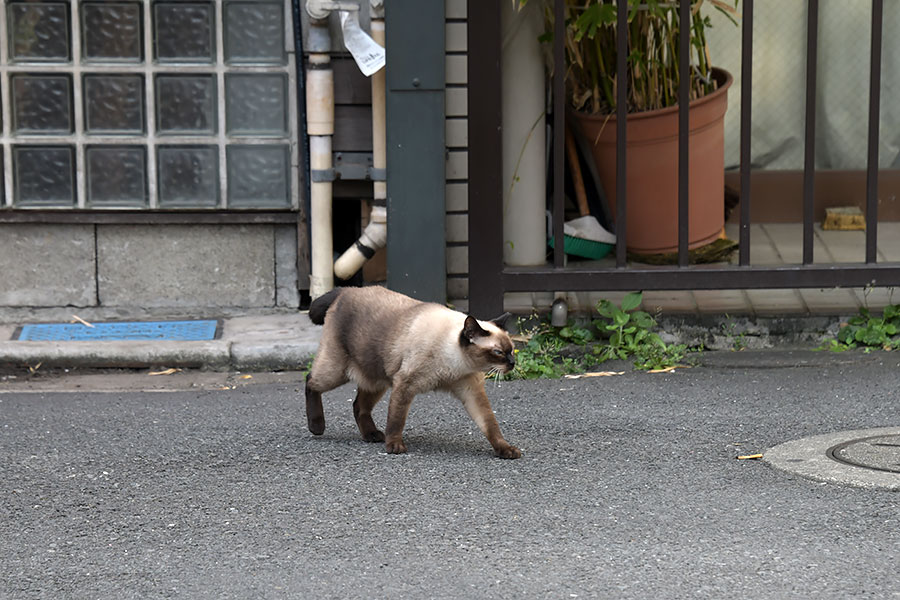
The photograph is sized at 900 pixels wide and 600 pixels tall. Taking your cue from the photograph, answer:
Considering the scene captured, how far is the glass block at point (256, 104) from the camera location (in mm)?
7770

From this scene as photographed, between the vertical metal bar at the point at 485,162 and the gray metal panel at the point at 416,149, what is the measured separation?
224 mm

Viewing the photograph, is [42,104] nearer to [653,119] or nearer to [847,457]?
[653,119]

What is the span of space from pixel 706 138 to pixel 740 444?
110 inches

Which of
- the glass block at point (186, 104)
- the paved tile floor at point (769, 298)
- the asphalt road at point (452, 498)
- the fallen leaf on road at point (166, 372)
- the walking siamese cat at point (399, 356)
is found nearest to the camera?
the asphalt road at point (452, 498)

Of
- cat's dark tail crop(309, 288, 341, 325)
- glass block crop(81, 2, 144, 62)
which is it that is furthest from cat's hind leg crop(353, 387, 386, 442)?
glass block crop(81, 2, 144, 62)

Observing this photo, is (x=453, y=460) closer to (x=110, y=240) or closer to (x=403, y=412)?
(x=403, y=412)

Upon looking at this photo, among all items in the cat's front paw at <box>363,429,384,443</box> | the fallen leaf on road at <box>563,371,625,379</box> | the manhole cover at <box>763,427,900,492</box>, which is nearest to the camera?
the manhole cover at <box>763,427,900,492</box>

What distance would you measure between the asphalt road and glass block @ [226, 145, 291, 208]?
1.49m

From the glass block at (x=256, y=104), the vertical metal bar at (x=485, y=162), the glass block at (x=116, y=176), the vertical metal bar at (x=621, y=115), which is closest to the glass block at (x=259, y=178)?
the glass block at (x=256, y=104)

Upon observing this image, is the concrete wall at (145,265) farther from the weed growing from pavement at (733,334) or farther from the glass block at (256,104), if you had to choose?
the weed growing from pavement at (733,334)

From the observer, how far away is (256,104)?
780cm

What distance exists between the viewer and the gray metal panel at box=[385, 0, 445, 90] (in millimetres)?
6992

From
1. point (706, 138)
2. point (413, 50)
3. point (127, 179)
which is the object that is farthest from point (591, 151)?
point (127, 179)

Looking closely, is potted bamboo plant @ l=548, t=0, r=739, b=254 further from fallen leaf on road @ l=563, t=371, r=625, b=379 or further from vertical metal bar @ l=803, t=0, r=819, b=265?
fallen leaf on road @ l=563, t=371, r=625, b=379
